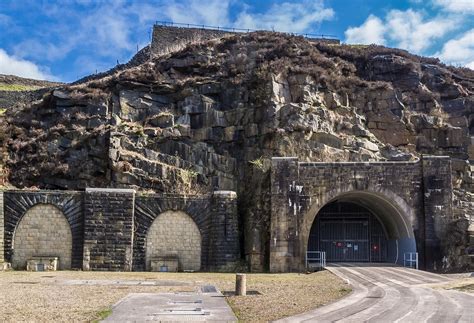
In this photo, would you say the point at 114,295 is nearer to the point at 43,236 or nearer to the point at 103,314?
the point at 103,314

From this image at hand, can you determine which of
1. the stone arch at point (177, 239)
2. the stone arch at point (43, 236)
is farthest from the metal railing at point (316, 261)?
the stone arch at point (43, 236)

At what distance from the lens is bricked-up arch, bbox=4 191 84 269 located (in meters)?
28.7

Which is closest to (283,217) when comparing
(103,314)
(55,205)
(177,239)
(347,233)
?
(177,239)

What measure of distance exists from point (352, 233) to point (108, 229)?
50.3 ft

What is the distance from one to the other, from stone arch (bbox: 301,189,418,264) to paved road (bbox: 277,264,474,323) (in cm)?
612

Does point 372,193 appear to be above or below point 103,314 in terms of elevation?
above

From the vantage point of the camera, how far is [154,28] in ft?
175

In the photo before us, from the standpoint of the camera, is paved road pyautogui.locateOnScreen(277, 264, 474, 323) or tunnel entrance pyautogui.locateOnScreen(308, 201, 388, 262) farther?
tunnel entrance pyautogui.locateOnScreen(308, 201, 388, 262)

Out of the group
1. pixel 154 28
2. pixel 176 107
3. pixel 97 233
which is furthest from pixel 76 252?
pixel 154 28

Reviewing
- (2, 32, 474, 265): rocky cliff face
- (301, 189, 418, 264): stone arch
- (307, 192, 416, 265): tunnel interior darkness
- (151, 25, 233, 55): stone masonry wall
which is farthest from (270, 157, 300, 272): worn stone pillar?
(151, 25, 233, 55): stone masonry wall

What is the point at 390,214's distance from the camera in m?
31.2

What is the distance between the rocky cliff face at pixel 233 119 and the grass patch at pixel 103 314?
20.3 m

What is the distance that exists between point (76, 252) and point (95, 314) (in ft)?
55.3

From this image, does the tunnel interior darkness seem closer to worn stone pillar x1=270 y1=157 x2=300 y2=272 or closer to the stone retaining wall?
worn stone pillar x1=270 y1=157 x2=300 y2=272
